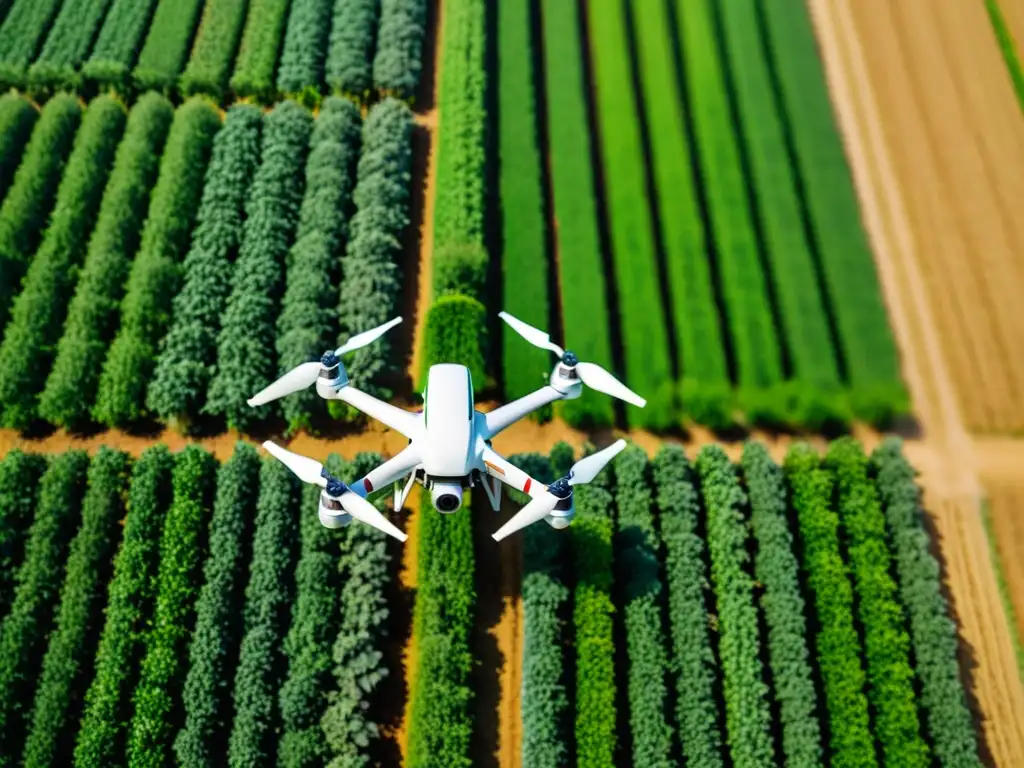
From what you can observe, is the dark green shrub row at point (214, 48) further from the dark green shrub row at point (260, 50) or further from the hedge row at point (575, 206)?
the hedge row at point (575, 206)

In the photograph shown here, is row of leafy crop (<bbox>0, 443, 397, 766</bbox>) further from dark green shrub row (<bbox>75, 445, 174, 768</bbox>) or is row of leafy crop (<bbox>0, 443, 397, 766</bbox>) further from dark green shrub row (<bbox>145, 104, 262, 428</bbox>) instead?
dark green shrub row (<bbox>145, 104, 262, 428</bbox>)

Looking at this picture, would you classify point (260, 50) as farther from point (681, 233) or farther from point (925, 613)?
point (925, 613)

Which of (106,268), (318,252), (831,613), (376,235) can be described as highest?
(376,235)

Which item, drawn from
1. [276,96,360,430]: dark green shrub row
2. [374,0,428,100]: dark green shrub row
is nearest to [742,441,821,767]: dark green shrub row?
Answer: [276,96,360,430]: dark green shrub row

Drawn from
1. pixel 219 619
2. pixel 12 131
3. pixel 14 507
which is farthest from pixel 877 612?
pixel 12 131

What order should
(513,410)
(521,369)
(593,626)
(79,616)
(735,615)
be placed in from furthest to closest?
(521,369), (735,615), (593,626), (79,616), (513,410)

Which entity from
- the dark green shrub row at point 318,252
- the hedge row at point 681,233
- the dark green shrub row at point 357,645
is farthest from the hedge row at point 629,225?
the dark green shrub row at point 318,252

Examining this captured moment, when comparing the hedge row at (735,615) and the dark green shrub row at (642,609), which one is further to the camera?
the hedge row at (735,615)
